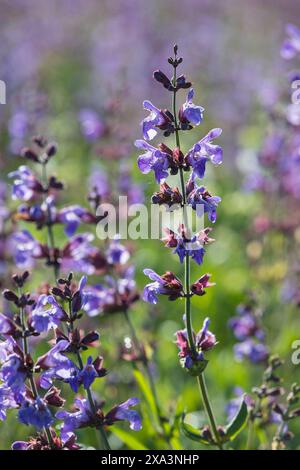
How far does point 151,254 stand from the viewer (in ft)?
19.7

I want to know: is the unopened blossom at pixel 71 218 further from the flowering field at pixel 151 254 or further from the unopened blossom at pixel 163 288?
the unopened blossom at pixel 163 288

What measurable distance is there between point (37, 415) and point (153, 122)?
1.09m

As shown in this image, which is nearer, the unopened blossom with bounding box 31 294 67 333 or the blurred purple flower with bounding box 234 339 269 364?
the unopened blossom with bounding box 31 294 67 333

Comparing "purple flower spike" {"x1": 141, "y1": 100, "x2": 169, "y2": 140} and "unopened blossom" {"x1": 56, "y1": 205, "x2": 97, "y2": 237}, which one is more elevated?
"purple flower spike" {"x1": 141, "y1": 100, "x2": 169, "y2": 140}

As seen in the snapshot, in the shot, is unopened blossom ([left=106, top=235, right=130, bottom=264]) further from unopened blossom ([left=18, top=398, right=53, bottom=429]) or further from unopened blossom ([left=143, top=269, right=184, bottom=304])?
unopened blossom ([left=18, top=398, right=53, bottom=429])

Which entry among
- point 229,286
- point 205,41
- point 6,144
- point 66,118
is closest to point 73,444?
point 229,286

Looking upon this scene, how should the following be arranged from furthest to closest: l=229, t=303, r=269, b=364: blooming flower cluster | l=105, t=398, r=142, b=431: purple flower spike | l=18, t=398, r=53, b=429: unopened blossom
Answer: l=229, t=303, r=269, b=364: blooming flower cluster, l=105, t=398, r=142, b=431: purple flower spike, l=18, t=398, r=53, b=429: unopened blossom

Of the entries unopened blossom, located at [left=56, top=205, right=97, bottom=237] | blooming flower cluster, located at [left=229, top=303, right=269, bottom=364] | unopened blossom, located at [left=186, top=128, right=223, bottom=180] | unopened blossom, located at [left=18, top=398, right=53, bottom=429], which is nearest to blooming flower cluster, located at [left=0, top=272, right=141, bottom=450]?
unopened blossom, located at [left=18, top=398, right=53, bottom=429]

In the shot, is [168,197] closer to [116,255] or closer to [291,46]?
[116,255]

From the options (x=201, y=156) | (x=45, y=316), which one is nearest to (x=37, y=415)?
(x=45, y=316)

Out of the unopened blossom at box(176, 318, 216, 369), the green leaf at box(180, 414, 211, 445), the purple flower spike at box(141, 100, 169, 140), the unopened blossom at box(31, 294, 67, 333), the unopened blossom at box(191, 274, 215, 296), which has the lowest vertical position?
the green leaf at box(180, 414, 211, 445)

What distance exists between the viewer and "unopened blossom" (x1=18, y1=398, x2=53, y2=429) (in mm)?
2523

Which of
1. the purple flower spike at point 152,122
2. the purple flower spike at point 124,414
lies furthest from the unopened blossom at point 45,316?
the purple flower spike at point 152,122

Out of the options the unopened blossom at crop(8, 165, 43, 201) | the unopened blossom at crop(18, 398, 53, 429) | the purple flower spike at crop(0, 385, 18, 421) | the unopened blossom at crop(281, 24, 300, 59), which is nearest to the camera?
the unopened blossom at crop(18, 398, 53, 429)
